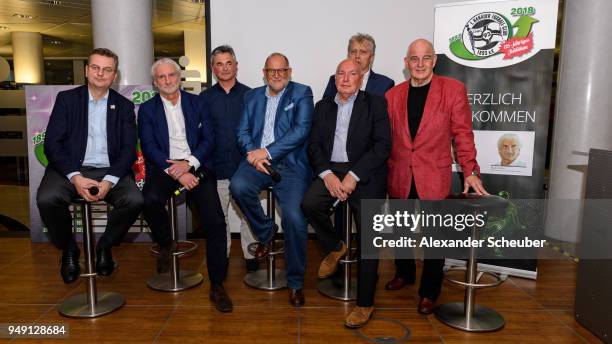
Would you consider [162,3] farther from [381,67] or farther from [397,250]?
[397,250]

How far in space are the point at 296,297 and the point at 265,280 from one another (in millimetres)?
469

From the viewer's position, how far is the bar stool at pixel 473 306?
252 cm

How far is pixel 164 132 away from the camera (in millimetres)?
3084

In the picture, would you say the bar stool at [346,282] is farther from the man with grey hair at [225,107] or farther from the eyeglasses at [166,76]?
the eyeglasses at [166,76]

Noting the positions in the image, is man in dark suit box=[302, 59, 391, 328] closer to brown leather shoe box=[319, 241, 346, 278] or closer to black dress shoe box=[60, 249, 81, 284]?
brown leather shoe box=[319, 241, 346, 278]

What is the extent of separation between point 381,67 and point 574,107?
177 cm

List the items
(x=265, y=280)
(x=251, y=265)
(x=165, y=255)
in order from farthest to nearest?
(x=251, y=265), (x=265, y=280), (x=165, y=255)

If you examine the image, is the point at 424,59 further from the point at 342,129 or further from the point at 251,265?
the point at 251,265

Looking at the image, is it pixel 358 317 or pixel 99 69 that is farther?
pixel 99 69

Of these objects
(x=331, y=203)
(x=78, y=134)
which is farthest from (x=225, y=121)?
(x=331, y=203)

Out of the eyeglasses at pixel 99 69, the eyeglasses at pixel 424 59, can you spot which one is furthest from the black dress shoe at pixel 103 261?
the eyeglasses at pixel 424 59

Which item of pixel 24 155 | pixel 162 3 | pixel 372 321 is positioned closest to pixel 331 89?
pixel 372 321

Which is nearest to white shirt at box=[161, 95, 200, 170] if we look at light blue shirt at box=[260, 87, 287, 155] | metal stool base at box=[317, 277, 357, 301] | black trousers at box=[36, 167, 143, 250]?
black trousers at box=[36, 167, 143, 250]

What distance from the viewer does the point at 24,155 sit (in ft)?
30.4
